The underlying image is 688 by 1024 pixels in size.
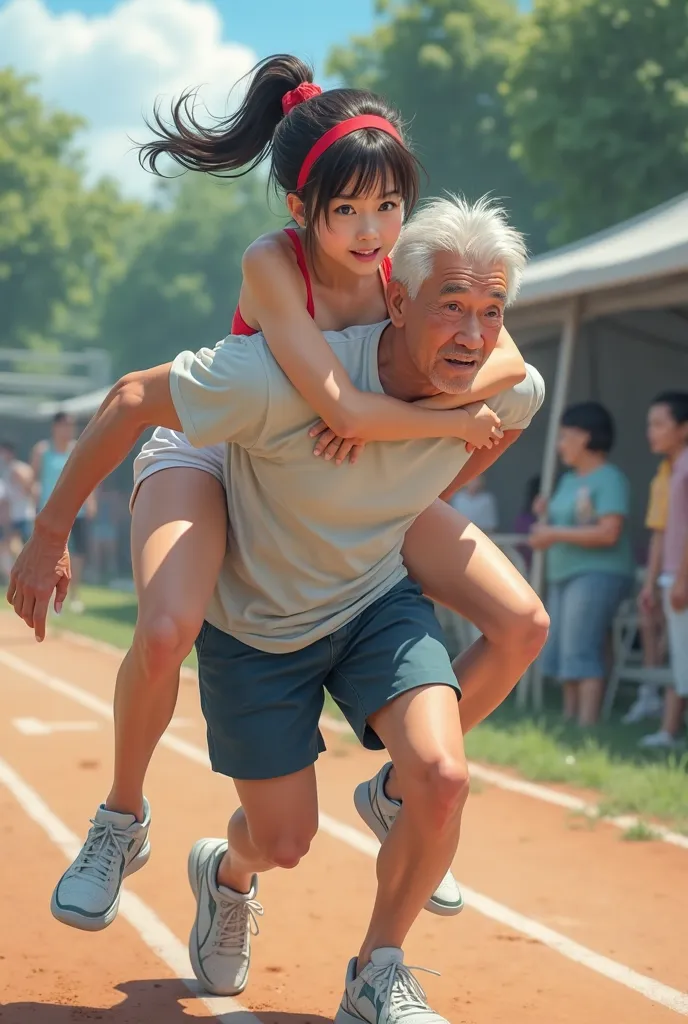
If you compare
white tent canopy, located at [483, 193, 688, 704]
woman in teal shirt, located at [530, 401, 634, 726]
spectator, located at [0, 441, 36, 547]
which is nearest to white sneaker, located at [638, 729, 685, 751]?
woman in teal shirt, located at [530, 401, 634, 726]

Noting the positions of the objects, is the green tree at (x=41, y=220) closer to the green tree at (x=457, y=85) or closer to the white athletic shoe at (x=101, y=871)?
the green tree at (x=457, y=85)

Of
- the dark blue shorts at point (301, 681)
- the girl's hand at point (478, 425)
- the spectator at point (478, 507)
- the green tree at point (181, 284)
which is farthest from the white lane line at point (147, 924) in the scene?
the green tree at point (181, 284)

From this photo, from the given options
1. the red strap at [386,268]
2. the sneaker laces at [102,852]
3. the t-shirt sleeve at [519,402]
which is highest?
the red strap at [386,268]

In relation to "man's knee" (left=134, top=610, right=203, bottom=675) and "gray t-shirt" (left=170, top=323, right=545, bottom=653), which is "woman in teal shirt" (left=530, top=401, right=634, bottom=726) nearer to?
"gray t-shirt" (left=170, top=323, right=545, bottom=653)

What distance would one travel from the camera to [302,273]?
150 inches

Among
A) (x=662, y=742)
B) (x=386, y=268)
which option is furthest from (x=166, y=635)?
(x=662, y=742)

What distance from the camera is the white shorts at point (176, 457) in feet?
12.9

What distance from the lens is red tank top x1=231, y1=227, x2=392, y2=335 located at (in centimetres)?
379

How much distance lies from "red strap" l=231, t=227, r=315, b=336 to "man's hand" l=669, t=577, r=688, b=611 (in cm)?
446

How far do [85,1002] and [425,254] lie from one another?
7.51 ft

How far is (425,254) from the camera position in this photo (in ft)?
11.9

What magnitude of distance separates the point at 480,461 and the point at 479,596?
54cm

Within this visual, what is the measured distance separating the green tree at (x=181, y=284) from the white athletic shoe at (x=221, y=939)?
50.8 meters

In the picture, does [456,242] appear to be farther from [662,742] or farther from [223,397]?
[662,742]
